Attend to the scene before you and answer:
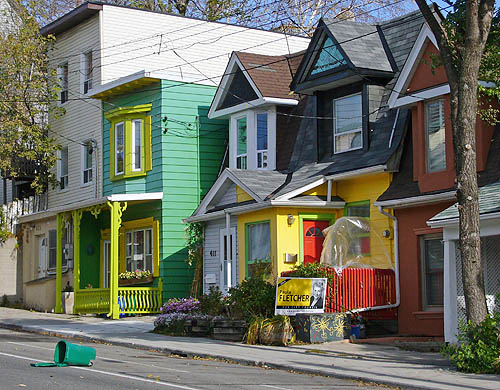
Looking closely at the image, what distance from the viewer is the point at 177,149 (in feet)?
89.9

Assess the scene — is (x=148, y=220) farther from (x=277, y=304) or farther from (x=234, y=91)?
(x=277, y=304)

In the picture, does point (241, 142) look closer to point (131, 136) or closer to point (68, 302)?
point (131, 136)

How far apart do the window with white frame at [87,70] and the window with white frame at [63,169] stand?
2.68 m

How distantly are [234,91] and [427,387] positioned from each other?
15969 millimetres

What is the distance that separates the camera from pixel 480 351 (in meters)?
13.6

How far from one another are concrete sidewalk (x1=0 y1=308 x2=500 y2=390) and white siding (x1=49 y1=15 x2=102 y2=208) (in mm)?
8457

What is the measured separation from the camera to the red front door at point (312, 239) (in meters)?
22.2

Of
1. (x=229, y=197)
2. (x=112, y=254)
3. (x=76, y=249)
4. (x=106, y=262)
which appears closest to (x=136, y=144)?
(x=76, y=249)

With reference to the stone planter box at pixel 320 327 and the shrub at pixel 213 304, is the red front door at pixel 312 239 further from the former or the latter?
the stone planter box at pixel 320 327

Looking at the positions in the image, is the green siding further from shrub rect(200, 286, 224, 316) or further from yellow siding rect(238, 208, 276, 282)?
shrub rect(200, 286, 224, 316)

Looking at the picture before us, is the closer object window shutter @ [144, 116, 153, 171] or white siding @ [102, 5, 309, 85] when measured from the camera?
window shutter @ [144, 116, 153, 171]

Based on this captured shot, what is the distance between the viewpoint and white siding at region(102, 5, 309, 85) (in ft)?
97.7

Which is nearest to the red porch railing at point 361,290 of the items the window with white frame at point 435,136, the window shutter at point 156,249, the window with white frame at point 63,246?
the window with white frame at point 435,136

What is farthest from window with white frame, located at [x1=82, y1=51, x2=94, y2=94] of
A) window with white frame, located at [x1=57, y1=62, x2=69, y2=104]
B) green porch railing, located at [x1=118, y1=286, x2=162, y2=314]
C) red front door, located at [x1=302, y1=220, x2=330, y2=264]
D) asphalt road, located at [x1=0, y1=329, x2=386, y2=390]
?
asphalt road, located at [x1=0, y1=329, x2=386, y2=390]
